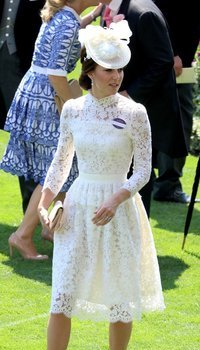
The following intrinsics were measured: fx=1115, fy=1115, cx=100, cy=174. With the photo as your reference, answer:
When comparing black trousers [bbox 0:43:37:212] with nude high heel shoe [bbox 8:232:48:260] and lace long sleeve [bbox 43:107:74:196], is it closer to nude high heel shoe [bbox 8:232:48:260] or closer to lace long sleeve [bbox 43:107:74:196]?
nude high heel shoe [bbox 8:232:48:260]

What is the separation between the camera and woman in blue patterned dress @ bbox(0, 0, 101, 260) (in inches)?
269

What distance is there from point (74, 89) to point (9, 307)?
1.47m

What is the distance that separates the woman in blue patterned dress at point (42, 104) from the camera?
684cm

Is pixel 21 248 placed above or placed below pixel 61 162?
below

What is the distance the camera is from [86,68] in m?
Answer: 5.05

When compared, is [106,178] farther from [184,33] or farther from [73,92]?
[184,33]

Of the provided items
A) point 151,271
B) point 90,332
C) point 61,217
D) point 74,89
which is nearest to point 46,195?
point 61,217

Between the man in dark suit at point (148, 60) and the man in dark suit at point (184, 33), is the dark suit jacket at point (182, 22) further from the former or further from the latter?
the man in dark suit at point (148, 60)

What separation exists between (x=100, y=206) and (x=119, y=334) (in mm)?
603

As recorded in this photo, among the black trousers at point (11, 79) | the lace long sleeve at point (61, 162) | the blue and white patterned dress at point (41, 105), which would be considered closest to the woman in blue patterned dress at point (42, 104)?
the blue and white patterned dress at point (41, 105)

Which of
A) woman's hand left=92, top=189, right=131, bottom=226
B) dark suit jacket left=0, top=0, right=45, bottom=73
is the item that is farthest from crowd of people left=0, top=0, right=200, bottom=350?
dark suit jacket left=0, top=0, right=45, bottom=73

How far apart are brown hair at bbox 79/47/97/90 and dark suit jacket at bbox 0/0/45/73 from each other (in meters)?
2.79

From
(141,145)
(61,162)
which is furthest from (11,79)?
(141,145)

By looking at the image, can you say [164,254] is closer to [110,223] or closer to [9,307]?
[9,307]
